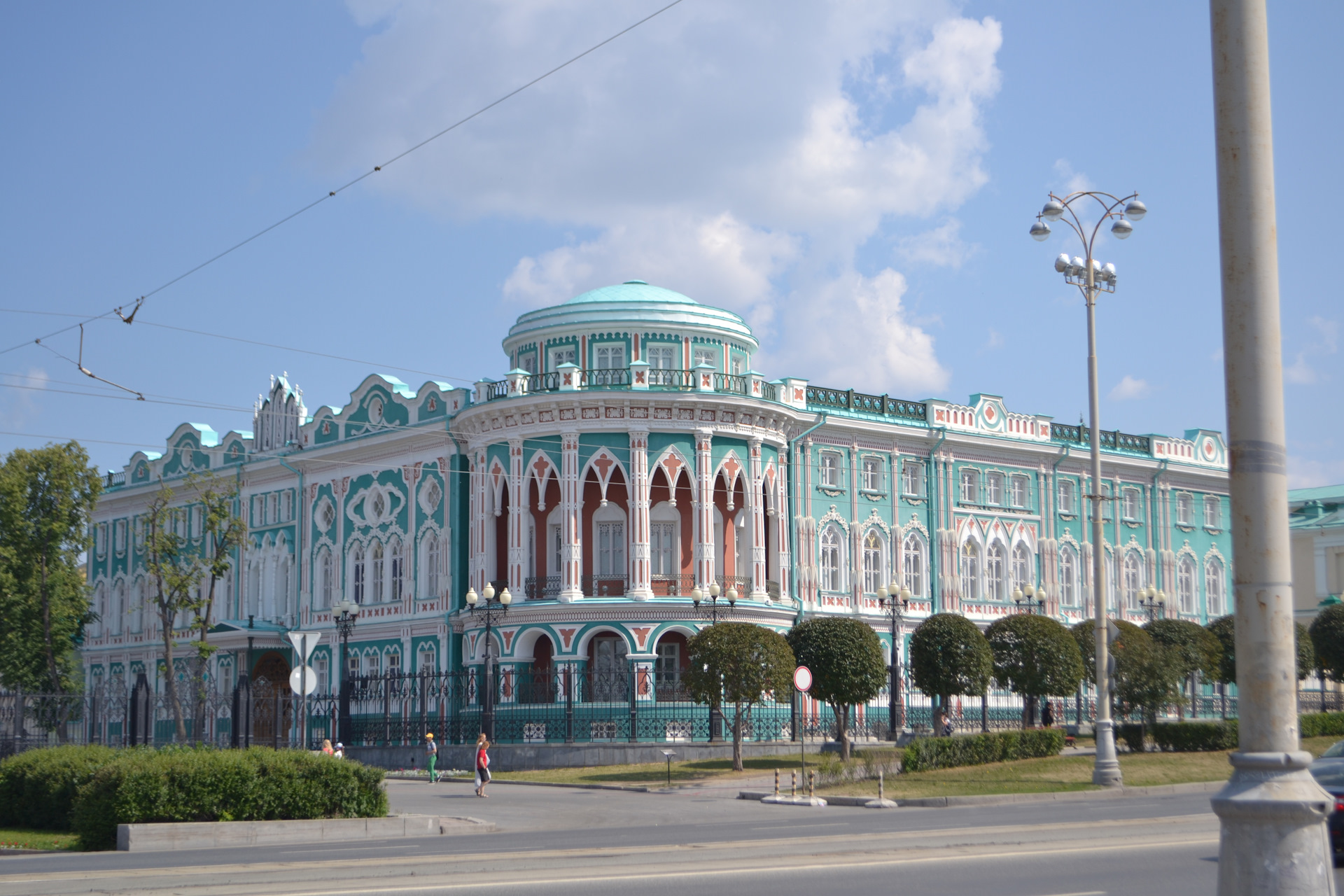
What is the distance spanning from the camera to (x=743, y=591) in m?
47.4

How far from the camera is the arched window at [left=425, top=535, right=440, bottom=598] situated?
51.3m

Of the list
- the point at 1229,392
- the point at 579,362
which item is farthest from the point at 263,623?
the point at 1229,392

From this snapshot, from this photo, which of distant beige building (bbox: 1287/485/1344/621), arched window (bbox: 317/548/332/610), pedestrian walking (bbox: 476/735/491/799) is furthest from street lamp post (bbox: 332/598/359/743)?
distant beige building (bbox: 1287/485/1344/621)

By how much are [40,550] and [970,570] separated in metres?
34.8

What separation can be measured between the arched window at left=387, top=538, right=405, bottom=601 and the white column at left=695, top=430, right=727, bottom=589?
12.4 m

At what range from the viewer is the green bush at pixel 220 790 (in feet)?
67.9

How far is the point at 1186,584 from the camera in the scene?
205 feet

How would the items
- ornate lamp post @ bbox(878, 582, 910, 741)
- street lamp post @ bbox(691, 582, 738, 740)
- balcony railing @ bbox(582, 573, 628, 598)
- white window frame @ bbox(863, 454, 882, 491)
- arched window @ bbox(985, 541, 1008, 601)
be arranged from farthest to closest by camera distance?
1. arched window @ bbox(985, 541, 1008, 601)
2. white window frame @ bbox(863, 454, 882, 491)
3. balcony railing @ bbox(582, 573, 628, 598)
4. ornate lamp post @ bbox(878, 582, 910, 741)
5. street lamp post @ bbox(691, 582, 738, 740)

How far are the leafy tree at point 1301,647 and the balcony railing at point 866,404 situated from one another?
1353 centimetres

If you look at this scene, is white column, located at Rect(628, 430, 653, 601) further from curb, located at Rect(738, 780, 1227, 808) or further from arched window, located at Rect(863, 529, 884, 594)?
curb, located at Rect(738, 780, 1227, 808)

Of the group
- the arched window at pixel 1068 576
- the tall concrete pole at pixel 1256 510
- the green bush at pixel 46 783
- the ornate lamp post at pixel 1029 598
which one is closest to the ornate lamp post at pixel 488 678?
the green bush at pixel 46 783

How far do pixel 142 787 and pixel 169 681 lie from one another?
970 inches

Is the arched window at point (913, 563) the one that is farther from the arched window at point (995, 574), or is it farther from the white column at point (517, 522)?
the white column at point (517, 522)

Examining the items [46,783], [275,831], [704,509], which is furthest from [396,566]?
[275,831]
